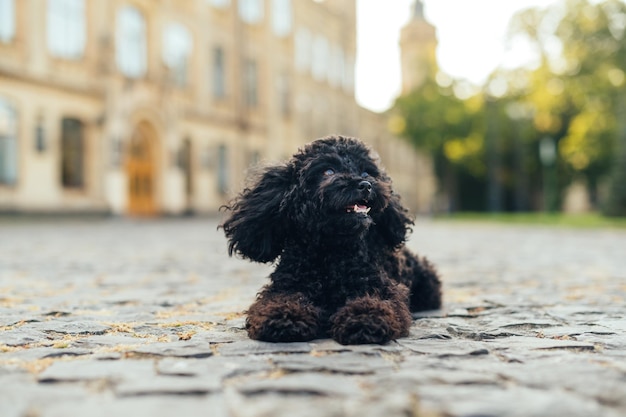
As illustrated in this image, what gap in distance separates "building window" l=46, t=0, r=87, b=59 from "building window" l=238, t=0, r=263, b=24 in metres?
11.3

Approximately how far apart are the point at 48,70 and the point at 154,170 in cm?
668

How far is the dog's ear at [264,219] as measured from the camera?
13.7 ft

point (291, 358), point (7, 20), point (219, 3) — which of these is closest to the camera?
point (291, 358)

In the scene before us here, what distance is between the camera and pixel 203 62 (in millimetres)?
32188

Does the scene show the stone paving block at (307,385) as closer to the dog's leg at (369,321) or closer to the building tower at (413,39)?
the dog's leg at (369,321)

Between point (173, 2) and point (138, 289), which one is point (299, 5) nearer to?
point (173, 2)

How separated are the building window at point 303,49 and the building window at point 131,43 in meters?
13.7

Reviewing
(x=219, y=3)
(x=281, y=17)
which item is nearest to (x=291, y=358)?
(x=219, y=3)

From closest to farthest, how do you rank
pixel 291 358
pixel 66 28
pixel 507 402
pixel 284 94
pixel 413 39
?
pixel 507 402
pixel 291 358
pixel 66 28
pixel 284 94
pixel 413 39

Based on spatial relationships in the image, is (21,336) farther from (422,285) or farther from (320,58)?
(320,58)

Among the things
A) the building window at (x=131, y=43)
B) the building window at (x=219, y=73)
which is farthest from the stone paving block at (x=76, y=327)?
the building window at (x=219, y=73)

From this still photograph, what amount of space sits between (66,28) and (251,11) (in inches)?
527

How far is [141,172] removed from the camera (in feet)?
93.9

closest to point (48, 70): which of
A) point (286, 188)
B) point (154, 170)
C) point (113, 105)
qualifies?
point (113, 105)
